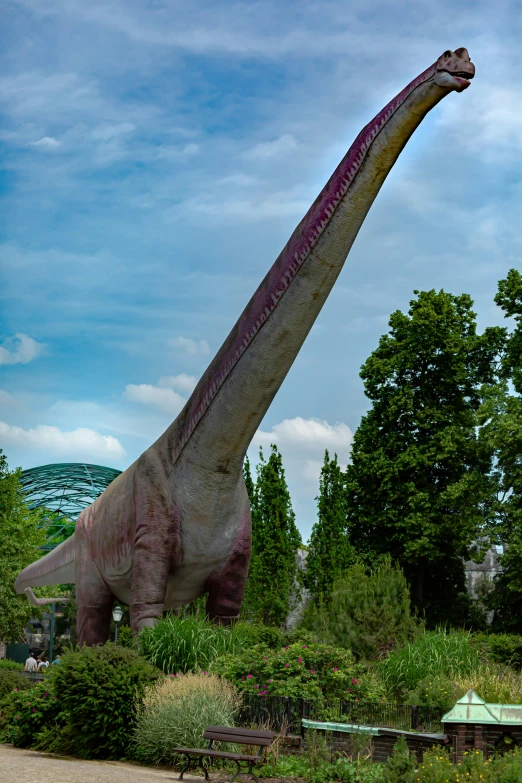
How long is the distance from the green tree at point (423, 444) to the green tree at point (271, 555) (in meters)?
3.62

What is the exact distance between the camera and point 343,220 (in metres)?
8.62

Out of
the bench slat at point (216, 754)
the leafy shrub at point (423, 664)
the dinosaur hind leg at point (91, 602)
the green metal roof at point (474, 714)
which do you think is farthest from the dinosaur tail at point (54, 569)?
the green metal roof at point (474, 714)

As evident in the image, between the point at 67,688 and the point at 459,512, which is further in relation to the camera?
the point at 459,512

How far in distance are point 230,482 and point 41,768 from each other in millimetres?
3391

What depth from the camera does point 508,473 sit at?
25.5m

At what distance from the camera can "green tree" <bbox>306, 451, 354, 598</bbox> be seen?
25516 millimetres

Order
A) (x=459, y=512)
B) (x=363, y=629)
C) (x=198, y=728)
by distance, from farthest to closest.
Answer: (x=459, y=512) < (x=363, y=629) < (x=198, y=728)

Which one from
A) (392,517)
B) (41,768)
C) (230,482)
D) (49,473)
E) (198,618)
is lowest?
(41,768)

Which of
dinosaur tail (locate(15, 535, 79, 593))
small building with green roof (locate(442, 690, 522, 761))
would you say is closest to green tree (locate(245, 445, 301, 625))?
dinosaur tail (locate(15, 535, 79, 593))

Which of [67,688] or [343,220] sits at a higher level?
[343,220]

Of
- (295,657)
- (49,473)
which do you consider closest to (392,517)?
(295,657)

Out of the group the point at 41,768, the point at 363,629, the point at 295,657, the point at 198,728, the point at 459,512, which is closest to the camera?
the point at 41,768

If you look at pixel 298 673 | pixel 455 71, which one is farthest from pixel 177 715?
pixel 455 71

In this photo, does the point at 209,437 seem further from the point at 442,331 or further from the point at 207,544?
the point at 442,331
